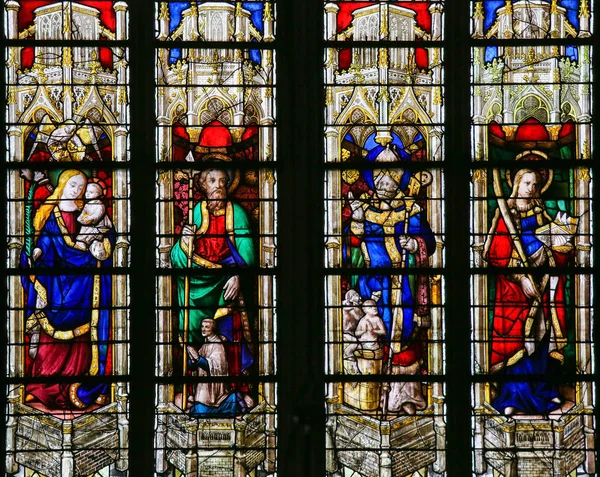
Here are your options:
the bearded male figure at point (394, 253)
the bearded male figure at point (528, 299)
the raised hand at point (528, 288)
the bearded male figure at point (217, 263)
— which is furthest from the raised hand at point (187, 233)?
the raised hand at point (528, 288)

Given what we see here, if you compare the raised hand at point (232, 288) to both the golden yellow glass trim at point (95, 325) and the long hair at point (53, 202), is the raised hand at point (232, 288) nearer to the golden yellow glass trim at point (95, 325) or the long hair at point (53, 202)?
the golden yellow glass trim at point (95, 325)

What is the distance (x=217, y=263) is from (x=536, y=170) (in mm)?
2885

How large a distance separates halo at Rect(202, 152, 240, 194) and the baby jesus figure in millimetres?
991

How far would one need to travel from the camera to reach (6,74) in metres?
11.0


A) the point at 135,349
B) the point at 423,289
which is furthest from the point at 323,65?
the point at 135,349

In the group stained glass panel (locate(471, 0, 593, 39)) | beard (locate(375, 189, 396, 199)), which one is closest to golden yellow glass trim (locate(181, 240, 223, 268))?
beard (locate(375, 189, 396, 199))

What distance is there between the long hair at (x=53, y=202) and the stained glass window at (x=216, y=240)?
703 mm

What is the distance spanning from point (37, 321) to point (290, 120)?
9.02ft

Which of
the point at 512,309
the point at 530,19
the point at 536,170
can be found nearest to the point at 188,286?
the point at 512,309

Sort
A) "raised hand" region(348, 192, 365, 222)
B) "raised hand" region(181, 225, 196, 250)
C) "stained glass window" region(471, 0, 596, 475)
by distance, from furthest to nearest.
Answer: "raised hand" region(348, 192, 365, 222) → "raised hand" region(181, 225, 196, 250) → "stained glass window" region(471, 0, 596, 475)

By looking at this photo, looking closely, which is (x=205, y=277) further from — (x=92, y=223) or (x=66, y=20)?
(x=66, y=20)

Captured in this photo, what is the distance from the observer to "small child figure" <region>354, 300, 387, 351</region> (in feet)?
35.9

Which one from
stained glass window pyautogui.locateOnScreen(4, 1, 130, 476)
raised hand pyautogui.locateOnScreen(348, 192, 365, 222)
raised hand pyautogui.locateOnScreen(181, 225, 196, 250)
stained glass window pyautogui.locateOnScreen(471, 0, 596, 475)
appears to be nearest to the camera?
stained glass window pyautogui.locateOnScreen(4, 1, 130, 476)

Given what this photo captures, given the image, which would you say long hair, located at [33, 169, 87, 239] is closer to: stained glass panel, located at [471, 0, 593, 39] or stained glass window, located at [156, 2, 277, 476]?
stained glass window, located at [156, 2, 277, 476]
